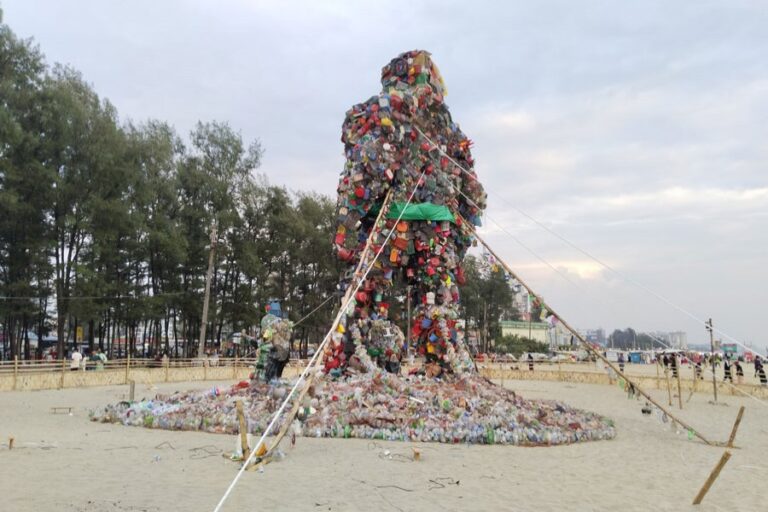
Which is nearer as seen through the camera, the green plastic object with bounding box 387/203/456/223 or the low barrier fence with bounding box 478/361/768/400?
the green plastic object with bounding box 387/203/456/223

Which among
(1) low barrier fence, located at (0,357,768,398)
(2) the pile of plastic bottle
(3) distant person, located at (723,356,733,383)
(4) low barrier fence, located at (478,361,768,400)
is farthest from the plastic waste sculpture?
(3) distant person, located at (723,356,733,383)

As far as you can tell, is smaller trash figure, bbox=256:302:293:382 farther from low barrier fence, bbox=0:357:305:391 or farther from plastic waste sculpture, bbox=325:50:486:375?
low barrier fence, bbox=0:357:305:391

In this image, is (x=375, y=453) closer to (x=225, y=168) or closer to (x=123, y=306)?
(x=123, y=306)

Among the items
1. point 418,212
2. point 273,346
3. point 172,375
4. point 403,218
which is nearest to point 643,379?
point 418,212

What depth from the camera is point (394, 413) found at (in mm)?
8977

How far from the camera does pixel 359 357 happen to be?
1067cm

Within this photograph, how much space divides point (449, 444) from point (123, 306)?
21073mm

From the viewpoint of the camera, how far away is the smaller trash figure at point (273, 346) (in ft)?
34.0

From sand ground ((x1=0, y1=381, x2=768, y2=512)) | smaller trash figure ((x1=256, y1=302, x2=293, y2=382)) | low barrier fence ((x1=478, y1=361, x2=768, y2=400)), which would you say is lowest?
low barrier fence ((x1=478, y1=361, x2=768, y2=400))

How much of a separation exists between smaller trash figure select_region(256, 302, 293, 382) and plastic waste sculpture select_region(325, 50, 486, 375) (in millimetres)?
893

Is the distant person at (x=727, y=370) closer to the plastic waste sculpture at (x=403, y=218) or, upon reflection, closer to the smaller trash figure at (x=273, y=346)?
the plastic waste sculpture at (x=403, y=218)

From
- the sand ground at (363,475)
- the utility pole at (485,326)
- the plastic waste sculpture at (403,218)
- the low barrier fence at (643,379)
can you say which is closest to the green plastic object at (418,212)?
the plastic waste sculpture at (403,218)

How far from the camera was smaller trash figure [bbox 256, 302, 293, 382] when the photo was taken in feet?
34.0

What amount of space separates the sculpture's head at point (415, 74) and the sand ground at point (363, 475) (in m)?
6.52
